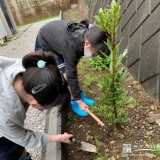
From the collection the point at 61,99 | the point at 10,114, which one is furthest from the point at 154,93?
the point at 10,114

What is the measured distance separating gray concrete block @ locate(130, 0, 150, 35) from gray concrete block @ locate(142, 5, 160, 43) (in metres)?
0.12

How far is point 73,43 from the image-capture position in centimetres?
193

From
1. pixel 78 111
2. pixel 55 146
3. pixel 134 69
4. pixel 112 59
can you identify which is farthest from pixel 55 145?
pixel 134 69

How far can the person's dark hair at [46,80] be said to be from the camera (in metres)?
1.19

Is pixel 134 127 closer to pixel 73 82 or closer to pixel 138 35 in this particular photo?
pixel 73 82

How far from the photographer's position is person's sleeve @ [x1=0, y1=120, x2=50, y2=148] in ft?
4.55

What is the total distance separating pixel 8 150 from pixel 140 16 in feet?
7.67

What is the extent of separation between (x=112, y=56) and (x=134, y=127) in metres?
0.98

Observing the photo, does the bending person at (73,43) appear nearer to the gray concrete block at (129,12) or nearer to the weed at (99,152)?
the weed at (99,152)

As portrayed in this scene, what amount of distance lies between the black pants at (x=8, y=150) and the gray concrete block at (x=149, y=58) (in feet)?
5.44

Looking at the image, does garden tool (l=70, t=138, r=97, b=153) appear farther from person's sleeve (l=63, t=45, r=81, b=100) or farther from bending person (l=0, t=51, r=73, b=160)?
bending person (l=0, t=51, r=73, b=160)

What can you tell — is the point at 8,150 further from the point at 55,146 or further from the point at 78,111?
the point at 78,111

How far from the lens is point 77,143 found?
1.92 m

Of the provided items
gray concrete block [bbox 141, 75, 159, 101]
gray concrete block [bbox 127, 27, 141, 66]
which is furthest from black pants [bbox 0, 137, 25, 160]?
gray concrete block [bbox 127, 27, 141, 66]
